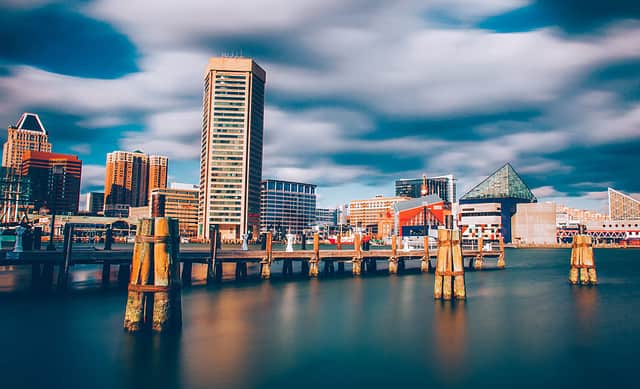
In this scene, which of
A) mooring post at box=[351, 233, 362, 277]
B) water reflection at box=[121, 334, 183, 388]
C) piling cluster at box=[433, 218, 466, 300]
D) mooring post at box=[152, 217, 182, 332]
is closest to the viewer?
water reflection at box=[121, 334, 183, 388]

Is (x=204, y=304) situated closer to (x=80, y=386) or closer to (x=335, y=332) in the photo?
(x=335, y=332)

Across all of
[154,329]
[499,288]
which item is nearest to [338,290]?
[499,288]

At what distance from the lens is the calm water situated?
83.8 ft

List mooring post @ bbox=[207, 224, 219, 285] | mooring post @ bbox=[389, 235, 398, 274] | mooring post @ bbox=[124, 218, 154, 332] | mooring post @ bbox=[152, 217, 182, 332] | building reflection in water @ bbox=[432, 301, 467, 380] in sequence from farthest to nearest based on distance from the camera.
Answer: mooring post @ bbox=[389, 235, 398, 274], mooring post @ bbox=[207, 224, 219, 285], mooring post @ bbox=[124, 218, 154, 332], mooring post @ bbox=[152, 217, 182, 332], building reflection in water @ bbox=[432, 301, 467, 380]

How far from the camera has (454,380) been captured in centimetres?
2566

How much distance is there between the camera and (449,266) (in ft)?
154

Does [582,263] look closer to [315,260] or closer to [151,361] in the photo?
[315,260]

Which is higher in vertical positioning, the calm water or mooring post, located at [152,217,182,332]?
mooring post, located at [152,217,182,332]

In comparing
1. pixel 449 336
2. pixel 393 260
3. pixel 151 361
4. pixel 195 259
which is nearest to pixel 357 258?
pixel 393 260

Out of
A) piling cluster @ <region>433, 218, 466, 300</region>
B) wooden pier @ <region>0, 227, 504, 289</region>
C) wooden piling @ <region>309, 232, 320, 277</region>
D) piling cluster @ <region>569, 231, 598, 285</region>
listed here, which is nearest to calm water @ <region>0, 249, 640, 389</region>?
piling cluster @ <region>433, 218, 466, 300</region>

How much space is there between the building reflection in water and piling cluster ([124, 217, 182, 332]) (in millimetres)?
17335

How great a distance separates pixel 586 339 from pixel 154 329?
31920mm

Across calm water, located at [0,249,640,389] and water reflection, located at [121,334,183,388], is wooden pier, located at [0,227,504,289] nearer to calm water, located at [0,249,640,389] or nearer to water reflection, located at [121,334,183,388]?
calm water, located at [0,249,640,389]

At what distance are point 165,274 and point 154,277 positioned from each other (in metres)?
0.80
